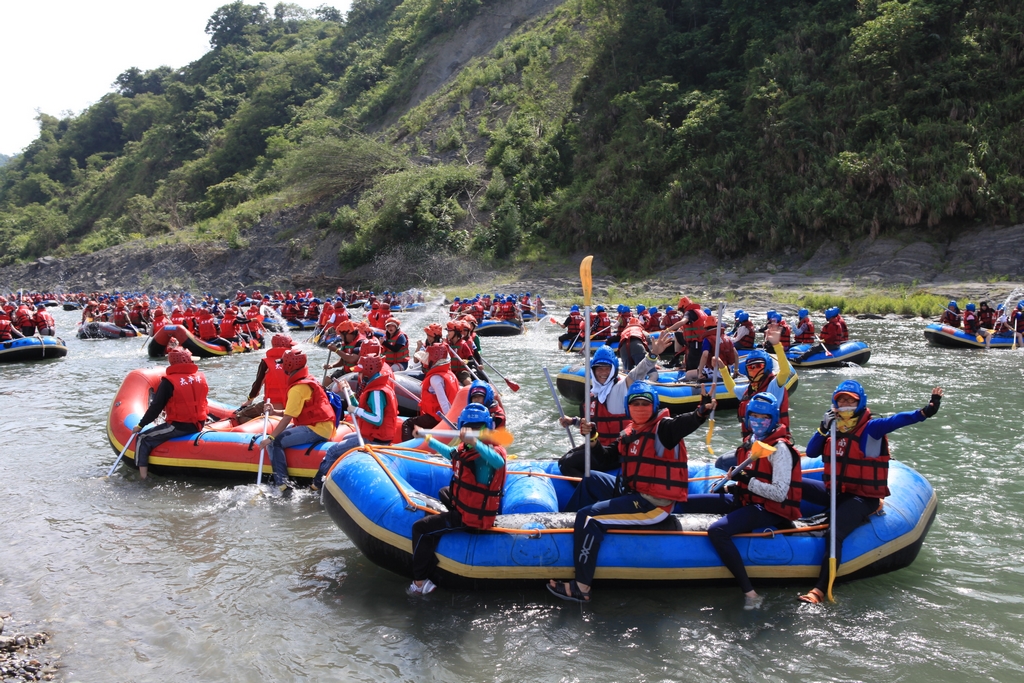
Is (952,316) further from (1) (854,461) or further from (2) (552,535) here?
(2) (552,535)

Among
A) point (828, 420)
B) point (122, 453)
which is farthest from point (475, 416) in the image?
point (122, 453)

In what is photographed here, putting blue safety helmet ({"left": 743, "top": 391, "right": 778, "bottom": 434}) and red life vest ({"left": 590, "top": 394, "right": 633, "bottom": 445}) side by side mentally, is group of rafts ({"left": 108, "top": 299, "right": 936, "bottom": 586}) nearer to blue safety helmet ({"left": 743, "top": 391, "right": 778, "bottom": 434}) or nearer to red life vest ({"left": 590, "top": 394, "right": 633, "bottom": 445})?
red life vest ({"left": 590, "top": 394, "right": 633, "bottom": 445})

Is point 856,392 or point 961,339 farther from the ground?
point 856,392

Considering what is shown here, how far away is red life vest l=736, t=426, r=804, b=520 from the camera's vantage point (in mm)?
5578

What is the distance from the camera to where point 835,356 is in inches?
609

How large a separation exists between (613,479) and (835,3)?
114 feet

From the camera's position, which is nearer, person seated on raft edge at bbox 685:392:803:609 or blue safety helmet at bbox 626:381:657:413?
blue safety helmet at bbox 626:381:657:413

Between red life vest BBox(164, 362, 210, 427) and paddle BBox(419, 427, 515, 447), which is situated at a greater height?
paddle BBox(419, 427, 515, 447)

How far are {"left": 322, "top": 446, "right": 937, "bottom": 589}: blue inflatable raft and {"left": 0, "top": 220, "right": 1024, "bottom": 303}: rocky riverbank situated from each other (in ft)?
67.1

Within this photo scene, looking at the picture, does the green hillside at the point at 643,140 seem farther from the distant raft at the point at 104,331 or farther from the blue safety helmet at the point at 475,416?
the blue safety helmet at the point at 475,416

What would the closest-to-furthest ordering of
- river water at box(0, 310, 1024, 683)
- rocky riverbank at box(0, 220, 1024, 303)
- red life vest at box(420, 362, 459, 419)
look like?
river water at box(0, 310, 1024, 683)
red life vest at box(420, 362, 459, 419)
rocky riverbank at box(0, 220, 1024, 303)

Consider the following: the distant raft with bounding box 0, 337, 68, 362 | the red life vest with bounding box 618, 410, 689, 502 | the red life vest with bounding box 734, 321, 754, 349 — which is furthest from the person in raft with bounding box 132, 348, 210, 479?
the distant raft with bounding box 0, 337, 68, 362

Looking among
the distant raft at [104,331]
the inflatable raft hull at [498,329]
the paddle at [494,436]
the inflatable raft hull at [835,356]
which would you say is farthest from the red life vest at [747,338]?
the distant raft at [104,331]

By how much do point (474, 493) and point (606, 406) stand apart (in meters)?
1.52
